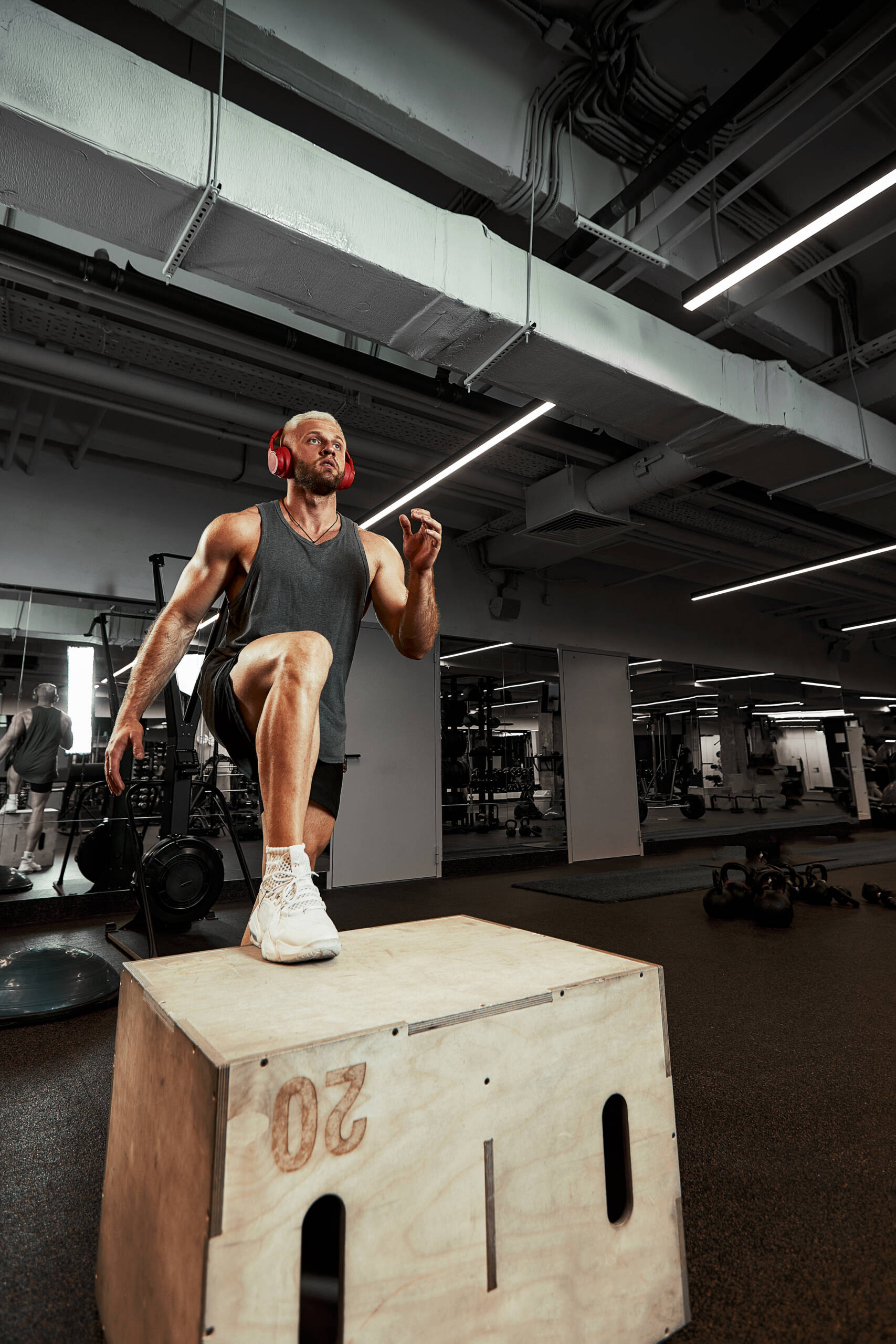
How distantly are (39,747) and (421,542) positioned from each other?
13.5ft

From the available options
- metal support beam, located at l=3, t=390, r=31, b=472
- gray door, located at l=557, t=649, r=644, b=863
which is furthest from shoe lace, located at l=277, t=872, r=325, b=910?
gray door, located at l=557, t=649, r=644, b=863

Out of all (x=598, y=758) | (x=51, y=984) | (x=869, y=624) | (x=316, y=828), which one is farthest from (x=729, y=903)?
(x=869, y=624)

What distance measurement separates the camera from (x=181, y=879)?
3.53m

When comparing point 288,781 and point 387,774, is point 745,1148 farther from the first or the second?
point 387,774

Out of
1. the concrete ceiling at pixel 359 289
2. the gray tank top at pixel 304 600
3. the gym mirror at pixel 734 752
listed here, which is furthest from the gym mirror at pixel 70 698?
the gym mirror at pixel 734 752

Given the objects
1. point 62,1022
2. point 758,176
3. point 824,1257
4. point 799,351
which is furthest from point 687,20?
point 62,1022

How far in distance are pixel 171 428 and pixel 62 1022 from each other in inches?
159

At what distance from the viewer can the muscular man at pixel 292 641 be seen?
1.20 metres

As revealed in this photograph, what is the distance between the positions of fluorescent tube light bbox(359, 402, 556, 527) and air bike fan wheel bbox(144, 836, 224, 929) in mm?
2699

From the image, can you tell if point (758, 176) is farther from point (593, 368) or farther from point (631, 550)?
point (631, 550)

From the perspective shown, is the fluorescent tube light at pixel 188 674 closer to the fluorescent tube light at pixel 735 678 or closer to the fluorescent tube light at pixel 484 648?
the fluorescent tube light at pixel 484 648

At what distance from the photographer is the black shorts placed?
1377mm

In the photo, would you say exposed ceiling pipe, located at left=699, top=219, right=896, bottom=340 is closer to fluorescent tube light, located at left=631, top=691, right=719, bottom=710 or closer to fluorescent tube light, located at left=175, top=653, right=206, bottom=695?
fluorescent tube light, located at left=175, top=653, right=206, bottom=695

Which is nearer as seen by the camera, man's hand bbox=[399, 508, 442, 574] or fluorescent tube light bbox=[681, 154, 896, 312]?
man's hand bbox=[399, 508, 442, 574]
